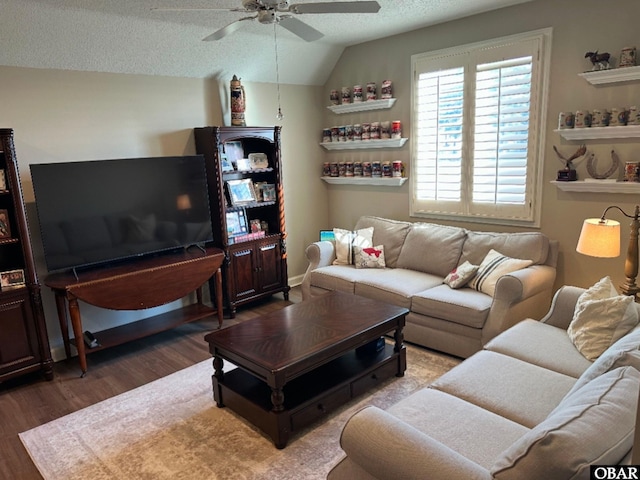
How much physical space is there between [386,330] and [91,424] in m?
1.90

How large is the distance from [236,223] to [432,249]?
1.89 m

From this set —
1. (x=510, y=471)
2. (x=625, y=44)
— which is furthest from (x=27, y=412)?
(x=625, y=44)

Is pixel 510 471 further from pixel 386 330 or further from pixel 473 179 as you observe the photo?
pixel 473 179

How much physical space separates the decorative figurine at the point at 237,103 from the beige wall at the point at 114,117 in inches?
9.0

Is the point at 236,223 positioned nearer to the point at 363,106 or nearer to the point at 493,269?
the point at 363,106

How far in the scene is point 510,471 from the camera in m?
1.31

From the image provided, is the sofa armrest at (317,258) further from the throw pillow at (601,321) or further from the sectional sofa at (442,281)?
the throw pillow at (601,321)

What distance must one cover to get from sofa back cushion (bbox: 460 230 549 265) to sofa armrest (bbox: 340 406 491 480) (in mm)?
2438

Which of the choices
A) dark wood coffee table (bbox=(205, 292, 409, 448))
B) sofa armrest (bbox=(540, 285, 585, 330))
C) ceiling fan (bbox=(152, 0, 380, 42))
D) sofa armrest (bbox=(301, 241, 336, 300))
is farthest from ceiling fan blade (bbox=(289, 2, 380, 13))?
sofa armrest (bbox=(301, 241, 336, 300))

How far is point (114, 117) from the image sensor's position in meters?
3.86

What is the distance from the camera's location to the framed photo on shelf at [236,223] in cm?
445

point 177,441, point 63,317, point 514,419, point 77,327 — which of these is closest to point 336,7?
point 514,419

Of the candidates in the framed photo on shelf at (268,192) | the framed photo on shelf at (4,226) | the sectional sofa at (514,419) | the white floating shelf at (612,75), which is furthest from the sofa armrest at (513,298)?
the framed photo on shelf at (4,226)

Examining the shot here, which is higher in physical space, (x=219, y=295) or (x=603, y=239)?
(x=603, y=239)
